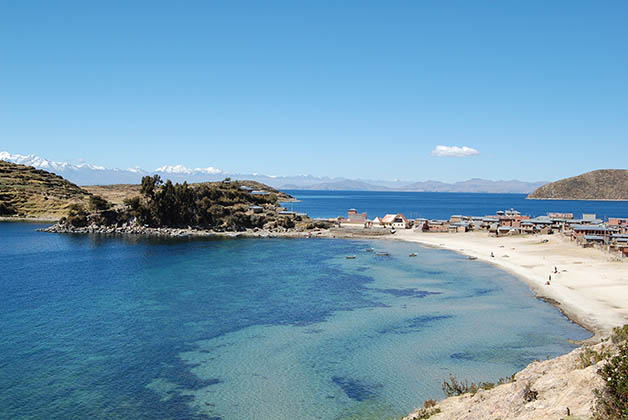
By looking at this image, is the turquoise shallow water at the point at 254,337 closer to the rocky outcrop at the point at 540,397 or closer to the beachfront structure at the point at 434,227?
the rocky outcrop at the point at 540,397

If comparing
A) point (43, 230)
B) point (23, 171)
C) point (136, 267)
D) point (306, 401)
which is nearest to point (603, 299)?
point (306, 401)

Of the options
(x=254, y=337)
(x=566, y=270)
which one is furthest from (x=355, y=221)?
(x=254, y=337)

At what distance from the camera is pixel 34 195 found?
14225cm

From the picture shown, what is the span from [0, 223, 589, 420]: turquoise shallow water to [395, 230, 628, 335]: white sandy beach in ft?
7.63

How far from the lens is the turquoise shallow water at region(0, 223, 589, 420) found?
23.8m

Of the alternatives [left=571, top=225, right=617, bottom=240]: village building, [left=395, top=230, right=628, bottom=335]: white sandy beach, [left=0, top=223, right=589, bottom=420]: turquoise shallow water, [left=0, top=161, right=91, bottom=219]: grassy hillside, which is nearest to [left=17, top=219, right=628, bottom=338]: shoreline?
[left=395, top=230, right=628, bottom=335]: white sandy beach

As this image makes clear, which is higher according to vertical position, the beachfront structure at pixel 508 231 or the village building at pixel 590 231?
the village building at pixel 590 231

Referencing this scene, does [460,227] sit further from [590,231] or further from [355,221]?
[590,231]

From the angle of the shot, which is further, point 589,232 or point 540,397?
point 589,232

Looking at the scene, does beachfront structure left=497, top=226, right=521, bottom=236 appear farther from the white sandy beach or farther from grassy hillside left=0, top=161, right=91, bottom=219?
grassy hillside left=0, top=161, right=91, bottom=219

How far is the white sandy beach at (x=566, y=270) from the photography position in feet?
127

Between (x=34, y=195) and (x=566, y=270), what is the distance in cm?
14902

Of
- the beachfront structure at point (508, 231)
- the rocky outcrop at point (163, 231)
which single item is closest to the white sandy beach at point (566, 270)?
the beachfront structure at point (508, 231)

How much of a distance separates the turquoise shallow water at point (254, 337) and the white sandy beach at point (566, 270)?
2.33 metres
